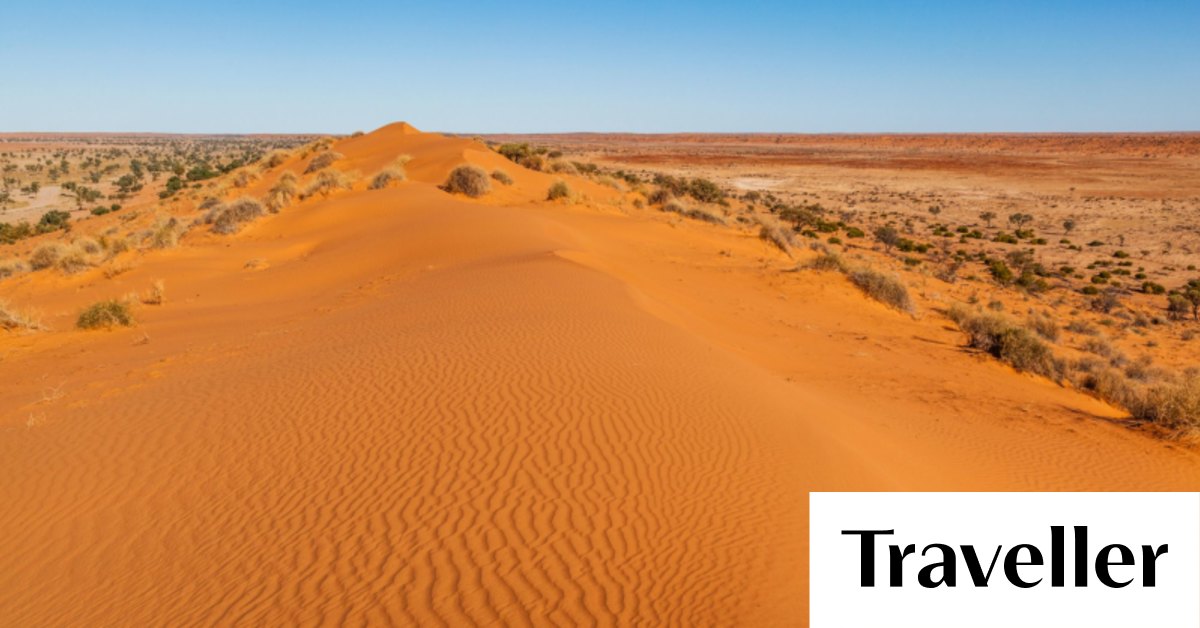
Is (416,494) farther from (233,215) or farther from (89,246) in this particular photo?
(233,215)

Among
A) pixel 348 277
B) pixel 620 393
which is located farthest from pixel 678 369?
pixel 348 277

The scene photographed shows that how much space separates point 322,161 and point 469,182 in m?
17.4

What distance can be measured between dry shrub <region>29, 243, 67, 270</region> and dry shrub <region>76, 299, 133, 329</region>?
371 inches

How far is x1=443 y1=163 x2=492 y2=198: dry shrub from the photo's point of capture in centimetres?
3234

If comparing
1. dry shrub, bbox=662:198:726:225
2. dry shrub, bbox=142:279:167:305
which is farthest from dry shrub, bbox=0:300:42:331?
dry shrub, bbox=662:198:726:225

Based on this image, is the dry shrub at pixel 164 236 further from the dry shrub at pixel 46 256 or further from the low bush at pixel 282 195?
the low bush at pixel 282 195

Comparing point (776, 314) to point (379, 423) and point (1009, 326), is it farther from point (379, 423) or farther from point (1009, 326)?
point (379, 423)

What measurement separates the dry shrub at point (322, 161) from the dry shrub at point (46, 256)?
66.6 ft

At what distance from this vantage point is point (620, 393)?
30.3 ft

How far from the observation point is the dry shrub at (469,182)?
1273 inches

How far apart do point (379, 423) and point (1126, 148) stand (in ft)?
427

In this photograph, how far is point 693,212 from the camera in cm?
3528

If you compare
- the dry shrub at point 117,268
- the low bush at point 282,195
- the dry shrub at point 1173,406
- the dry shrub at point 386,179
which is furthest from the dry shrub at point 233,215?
the dry shrub at point 1173,406

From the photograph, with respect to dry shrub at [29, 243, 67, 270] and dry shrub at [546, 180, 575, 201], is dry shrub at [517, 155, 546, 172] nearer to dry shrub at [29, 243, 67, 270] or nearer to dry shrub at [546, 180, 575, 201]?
dry shrub at [546, 180, 575, 201]
